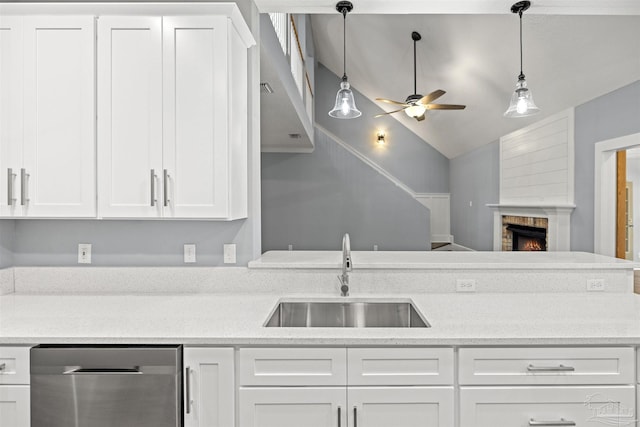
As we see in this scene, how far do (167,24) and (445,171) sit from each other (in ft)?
25.5

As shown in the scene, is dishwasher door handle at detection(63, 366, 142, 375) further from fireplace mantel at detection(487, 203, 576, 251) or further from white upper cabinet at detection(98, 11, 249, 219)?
fireplace mantel at detection(487, 203, 576, 251)

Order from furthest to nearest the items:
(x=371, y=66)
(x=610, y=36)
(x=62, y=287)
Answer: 1. (x=371, y=66)
2. (x=610, y=36)
3. (x=62, y=287)

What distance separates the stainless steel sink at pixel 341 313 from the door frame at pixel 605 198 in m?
2.81

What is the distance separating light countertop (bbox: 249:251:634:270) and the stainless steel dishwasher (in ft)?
2.56

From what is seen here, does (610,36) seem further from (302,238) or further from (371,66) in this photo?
(302,238)

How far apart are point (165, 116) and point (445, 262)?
1669 mm

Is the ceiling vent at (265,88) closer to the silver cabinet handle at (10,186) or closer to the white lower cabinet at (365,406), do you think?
the silver cabinet handle at (10,186)

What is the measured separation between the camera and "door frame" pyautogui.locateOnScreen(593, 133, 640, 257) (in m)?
3.60

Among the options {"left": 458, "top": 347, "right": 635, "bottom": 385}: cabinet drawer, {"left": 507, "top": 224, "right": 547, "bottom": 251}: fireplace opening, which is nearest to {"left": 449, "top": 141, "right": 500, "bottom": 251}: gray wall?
{"left": 507, "top": 224, "right": 547, "bottom": 251}: fireplace opening

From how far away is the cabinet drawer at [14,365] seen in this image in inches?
56.4

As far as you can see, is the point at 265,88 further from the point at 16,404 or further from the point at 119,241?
the point at 16,404

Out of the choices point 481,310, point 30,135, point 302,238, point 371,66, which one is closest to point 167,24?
point 30,135

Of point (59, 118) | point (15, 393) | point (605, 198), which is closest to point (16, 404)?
point (15, 393)

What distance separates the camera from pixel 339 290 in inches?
82.9
